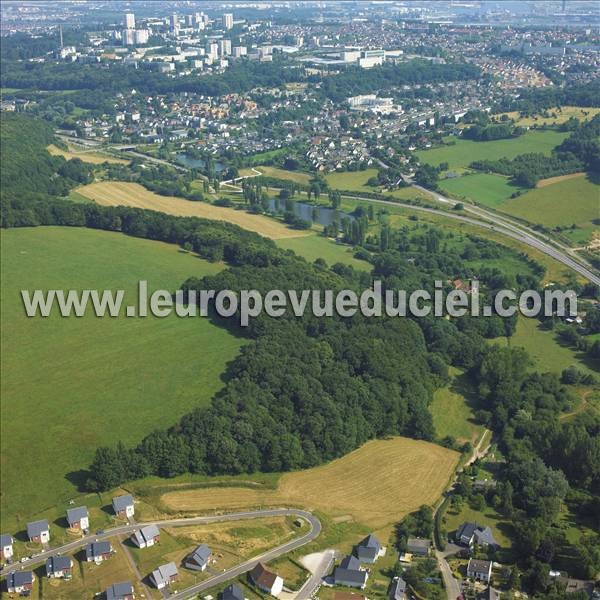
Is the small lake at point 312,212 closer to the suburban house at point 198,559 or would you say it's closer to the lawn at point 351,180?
the lawn at point 351,180

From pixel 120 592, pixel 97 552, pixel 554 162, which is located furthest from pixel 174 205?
pixel 120 592

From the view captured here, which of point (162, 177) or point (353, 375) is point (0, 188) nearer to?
point (162, 177)

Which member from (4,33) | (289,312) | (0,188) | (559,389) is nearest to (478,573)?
(559,389)

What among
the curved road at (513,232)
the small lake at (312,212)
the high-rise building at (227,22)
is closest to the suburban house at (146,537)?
the curved road at (513,232)

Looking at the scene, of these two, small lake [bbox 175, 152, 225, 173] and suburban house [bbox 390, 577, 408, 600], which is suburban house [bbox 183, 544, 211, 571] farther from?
small lake [bbox 175, 152, 225, 173]

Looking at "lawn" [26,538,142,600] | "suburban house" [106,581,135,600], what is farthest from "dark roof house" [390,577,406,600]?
"suburban house" [106,581,135,600]

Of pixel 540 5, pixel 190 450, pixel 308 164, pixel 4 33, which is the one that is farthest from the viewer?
pixel 540 5

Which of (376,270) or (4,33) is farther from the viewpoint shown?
(4,33)
